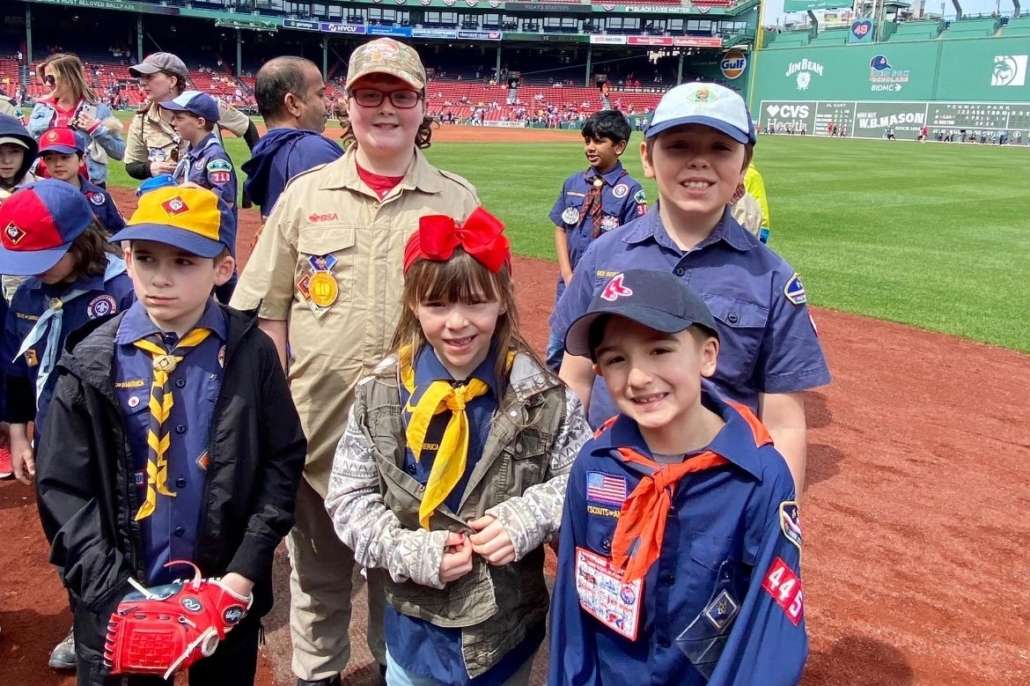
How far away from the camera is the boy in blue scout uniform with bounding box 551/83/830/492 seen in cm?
222

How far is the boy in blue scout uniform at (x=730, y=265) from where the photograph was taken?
2223 millimetres

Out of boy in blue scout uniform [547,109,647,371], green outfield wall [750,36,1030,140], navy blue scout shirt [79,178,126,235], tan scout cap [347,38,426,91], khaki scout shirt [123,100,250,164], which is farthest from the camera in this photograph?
green outfield wall [750,36,1030,140]

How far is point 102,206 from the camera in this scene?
4.91 metres

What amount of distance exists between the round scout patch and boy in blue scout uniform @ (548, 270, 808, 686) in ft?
3.70

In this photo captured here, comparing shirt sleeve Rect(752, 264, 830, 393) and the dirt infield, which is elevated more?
shirt sleeve Rect(752, 264, 830, 393)

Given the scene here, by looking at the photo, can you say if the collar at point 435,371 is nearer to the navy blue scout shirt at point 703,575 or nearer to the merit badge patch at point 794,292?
the navy blue scout shirt at point 703,575

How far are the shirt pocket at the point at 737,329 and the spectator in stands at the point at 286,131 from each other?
2422mm

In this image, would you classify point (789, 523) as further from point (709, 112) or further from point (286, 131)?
point (286, 131)

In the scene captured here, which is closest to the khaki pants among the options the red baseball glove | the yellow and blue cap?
the red baseball glove

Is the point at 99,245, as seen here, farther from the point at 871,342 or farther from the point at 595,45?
the point at 595,45

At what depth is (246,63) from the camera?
6556cm

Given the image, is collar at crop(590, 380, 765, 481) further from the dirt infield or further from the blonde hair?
the blonde hair

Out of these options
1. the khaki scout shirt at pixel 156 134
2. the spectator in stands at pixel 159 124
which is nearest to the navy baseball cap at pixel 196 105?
the spectator in stands at pixel 159 124

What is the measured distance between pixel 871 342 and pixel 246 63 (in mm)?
66628
